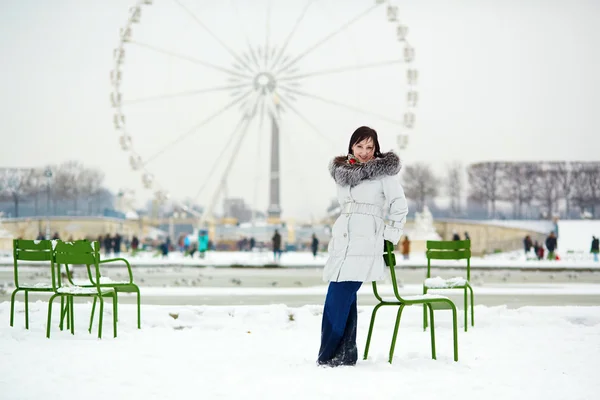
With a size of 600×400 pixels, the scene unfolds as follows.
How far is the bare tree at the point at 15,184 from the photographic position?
7881cm

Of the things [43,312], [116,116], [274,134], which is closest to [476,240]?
[274,134]

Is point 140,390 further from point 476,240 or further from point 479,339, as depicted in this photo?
point 476,240

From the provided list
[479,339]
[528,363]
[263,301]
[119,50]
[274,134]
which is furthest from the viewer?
[274,134]

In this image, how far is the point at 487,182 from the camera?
7181cm

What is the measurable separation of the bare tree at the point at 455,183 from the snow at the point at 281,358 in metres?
68.1

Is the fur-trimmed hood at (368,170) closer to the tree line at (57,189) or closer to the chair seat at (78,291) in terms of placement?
the chair seat at (78,291)

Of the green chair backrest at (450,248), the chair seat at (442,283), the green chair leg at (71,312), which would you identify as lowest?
the green chair leg at (71,312)

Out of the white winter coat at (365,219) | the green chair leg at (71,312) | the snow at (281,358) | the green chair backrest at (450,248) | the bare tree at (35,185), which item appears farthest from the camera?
the bare tree at (35,185)

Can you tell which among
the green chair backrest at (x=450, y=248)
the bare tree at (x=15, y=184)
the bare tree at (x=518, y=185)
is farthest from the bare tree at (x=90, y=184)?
the green chair backrest at (x=450, y=248)

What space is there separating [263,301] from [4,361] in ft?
22.6

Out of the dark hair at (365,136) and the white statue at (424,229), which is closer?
the dark hair at (365,136)

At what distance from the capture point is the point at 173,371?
5.76 m

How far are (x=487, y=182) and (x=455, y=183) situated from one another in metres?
6.19

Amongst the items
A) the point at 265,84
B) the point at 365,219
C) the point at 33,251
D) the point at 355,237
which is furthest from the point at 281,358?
the point at 265,84
